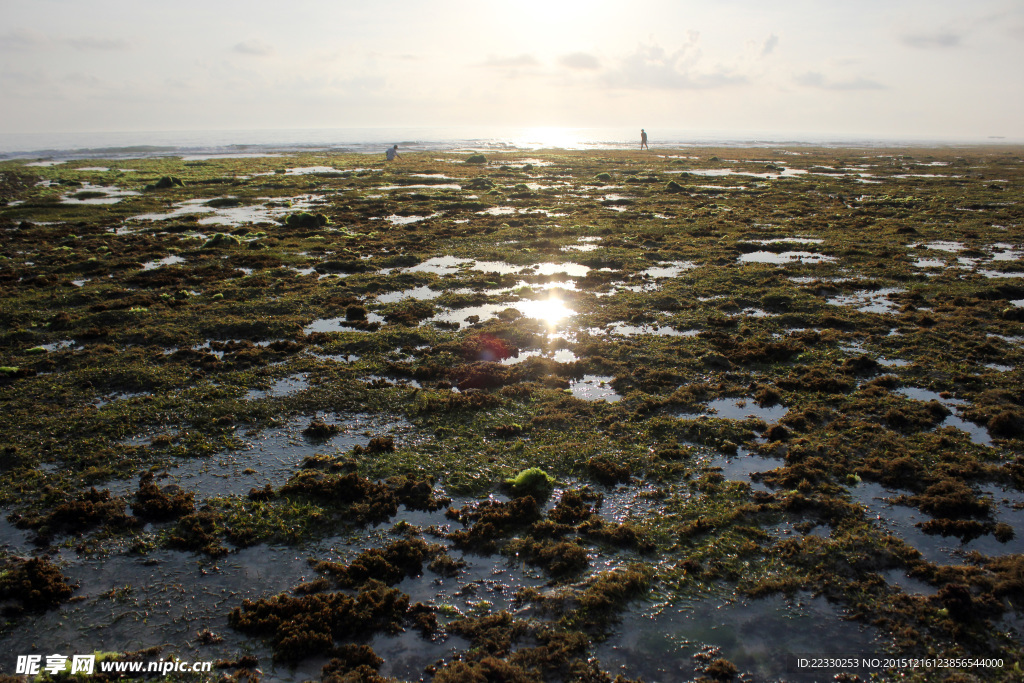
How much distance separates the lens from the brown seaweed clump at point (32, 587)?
809 centimetres

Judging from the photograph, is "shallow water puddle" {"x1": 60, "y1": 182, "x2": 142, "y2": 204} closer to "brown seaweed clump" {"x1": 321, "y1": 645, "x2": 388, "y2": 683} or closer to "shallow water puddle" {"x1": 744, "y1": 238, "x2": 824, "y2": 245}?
"shallow water puddle" {"x1": 744, "y1": 238, "x2": 824, "y2": 245}

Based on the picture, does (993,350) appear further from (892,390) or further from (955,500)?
(955,500)

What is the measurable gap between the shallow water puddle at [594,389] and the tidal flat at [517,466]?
0.12m

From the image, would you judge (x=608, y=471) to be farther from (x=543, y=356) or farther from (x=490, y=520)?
(x=543, y=356)

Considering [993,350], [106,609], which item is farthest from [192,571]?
[993,350]

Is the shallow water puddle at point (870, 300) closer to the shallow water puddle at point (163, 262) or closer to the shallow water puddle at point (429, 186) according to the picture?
the shallow water puddle at point (163, 262)

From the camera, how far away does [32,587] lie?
8.27 metres

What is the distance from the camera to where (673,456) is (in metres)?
12.1

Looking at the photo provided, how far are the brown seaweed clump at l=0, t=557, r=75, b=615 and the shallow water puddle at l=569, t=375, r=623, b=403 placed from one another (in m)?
11.2

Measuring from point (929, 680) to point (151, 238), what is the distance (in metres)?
40.4

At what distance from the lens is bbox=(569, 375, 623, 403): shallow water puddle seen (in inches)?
582

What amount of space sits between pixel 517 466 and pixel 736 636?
529cm

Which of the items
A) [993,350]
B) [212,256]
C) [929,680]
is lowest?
[929,680]

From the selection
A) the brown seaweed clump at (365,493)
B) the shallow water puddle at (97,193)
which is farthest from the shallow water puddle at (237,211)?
the brown seaweed clump at (365,493)
